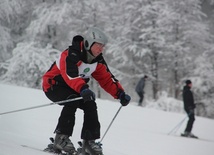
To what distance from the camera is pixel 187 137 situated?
993cm

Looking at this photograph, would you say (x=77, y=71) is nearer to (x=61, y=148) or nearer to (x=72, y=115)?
(x=72, y=115)

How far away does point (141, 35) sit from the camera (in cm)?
2242

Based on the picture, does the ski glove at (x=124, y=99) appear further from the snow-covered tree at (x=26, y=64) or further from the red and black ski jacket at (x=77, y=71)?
the snow-covered tree at (x=26, y=64)

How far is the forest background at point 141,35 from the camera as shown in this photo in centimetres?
1947

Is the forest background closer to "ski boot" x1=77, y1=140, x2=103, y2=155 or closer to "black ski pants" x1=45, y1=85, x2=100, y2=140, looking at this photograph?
"black ski pants" x1=45, y1=85, x2=100, y2=140

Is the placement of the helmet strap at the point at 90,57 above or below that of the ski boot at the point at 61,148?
above

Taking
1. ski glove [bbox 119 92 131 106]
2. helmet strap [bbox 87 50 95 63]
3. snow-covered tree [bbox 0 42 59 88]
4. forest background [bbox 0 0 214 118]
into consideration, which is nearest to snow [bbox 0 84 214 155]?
ski glove [bbox 119 92 131 106]

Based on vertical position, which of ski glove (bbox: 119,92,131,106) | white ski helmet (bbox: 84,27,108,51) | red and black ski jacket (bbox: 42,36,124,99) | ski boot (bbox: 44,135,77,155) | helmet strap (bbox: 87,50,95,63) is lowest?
ski boot (bbox: 44,135,77,155)

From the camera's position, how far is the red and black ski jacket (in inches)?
138

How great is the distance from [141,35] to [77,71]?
19.3m

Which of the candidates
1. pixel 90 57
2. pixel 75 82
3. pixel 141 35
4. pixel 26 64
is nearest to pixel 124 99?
pixel 90 57

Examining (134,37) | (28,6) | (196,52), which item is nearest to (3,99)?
(28,6)

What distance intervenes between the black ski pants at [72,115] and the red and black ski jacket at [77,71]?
10 cm

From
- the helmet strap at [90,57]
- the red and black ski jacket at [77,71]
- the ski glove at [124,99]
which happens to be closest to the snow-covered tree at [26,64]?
the red and black ski jacket at [77,71]
